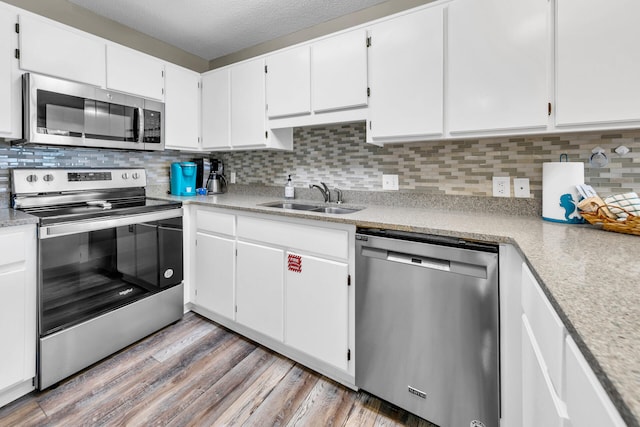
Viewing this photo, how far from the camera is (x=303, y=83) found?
2125 mm

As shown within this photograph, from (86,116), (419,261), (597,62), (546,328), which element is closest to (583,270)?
(546,328)

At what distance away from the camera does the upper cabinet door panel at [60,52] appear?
5.85ft

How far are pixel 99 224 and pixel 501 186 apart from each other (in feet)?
7.92

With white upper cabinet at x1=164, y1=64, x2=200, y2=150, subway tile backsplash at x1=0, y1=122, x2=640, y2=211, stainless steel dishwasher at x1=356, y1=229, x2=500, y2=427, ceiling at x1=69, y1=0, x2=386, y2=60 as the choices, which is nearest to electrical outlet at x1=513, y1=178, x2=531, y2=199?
subway tile backsplash at x1=0, y1=122, x2=640, y2=211

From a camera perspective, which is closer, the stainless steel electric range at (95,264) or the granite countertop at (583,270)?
the granite countertop at (583,270)

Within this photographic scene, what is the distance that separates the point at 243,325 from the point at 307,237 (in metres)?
0.89

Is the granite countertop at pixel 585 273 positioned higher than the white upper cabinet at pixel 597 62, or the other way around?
the white upper cabinet at pixel 597 62

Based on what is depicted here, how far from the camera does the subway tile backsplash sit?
152 cm

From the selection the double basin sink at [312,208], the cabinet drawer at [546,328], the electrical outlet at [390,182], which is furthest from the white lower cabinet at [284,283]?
the cabinet drawer at [546,328]

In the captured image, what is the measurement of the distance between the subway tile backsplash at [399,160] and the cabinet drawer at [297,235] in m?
0.69

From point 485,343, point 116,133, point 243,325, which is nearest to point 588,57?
point 485,343

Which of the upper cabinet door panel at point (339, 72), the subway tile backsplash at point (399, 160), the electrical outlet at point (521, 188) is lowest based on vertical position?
the electrical outlet at point (521, 188)

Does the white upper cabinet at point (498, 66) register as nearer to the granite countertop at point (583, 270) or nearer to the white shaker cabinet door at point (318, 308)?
the granite countertop at point (583, 270)

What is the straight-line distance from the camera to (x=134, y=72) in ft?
7.58
